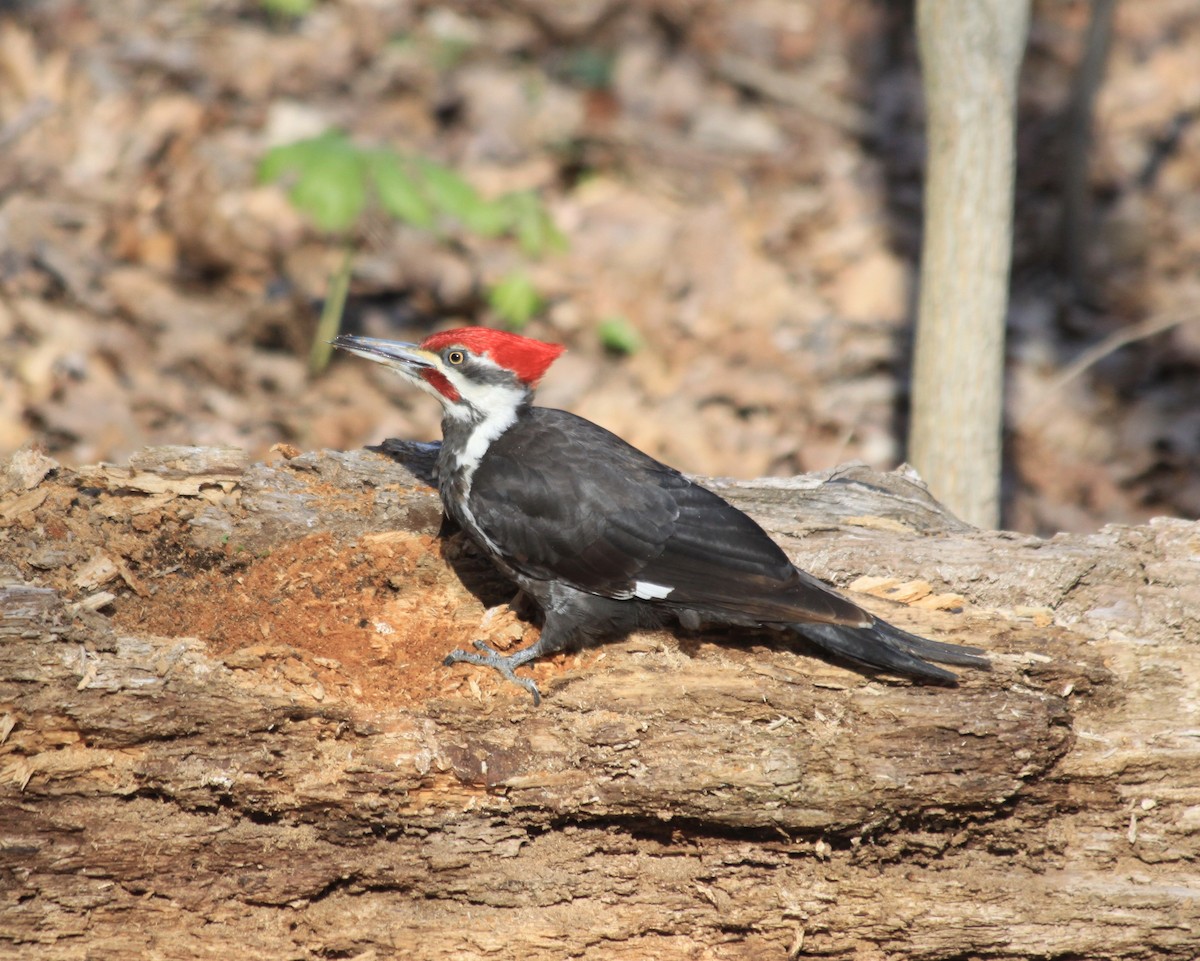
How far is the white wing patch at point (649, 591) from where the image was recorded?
10.4 feet

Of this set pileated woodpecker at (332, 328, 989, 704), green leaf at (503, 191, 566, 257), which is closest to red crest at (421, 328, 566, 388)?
pileated woodpecker at (332, 328, 989, 704)

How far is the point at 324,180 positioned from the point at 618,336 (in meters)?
1.89

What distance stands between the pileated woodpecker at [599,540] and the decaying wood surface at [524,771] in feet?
0.35

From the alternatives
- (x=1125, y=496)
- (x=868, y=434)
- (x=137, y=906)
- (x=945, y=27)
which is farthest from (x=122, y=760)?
(x=1125, y=496)

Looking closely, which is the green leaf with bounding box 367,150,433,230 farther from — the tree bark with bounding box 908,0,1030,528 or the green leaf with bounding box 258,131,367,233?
the tree bark with bounding box 908,0,1030,528

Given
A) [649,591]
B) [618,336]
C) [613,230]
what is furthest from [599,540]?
[613,230]

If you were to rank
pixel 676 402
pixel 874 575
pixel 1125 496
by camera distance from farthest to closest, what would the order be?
1. pixel 676 402
2. pixel 1125 496
3. pixel 874 575

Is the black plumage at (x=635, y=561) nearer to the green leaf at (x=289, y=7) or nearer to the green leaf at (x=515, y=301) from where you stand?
the green leaf at (x=515, y=301)

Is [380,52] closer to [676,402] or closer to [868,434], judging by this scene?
[676,402]

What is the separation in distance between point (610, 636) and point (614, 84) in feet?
18.7

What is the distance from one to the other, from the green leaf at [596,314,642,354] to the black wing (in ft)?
10.5

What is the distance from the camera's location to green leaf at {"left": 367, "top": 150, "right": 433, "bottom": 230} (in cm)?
570

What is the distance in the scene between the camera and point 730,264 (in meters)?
7.04

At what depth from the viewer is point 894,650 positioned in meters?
3.12
